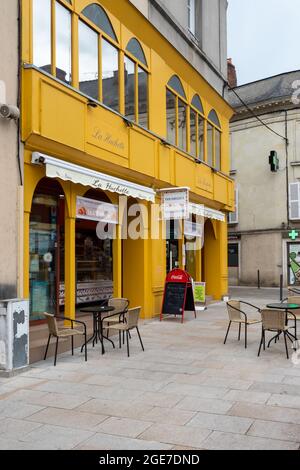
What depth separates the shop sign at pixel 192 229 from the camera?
15.0 metres

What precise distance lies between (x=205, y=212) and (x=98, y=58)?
6.84 m

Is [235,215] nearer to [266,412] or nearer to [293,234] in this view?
[293,234]

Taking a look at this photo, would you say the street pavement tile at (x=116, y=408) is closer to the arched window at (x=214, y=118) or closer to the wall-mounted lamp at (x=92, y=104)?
the wall-mounted lamp at (x=92, y=104)

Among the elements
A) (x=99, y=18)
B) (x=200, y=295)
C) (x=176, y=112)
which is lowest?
(x=200, y=295)

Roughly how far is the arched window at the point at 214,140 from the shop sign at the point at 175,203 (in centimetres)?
480

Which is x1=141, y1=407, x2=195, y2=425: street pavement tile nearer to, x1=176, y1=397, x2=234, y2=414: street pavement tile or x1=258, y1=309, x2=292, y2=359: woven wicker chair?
x1=176, y1=397, x2=234, y2=414: street pavement tile

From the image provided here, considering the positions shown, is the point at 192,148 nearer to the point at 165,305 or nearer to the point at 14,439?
the point at 165,305

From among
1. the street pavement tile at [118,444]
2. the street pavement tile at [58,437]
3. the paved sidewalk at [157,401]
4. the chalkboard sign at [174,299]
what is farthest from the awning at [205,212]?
the street pavement tile at [118,444]

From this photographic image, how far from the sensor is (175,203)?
12711 millimetres

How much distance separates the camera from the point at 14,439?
461cm

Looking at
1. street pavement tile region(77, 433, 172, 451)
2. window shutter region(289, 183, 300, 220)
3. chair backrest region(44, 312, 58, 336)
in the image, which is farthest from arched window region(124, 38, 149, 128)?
window shutter region(289, 183, 300, 220)

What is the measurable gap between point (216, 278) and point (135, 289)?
639 centimetres

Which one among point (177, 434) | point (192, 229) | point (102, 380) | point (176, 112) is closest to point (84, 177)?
point (102, 380)

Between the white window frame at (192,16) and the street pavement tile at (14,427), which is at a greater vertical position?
the white window frame at (192,16)
